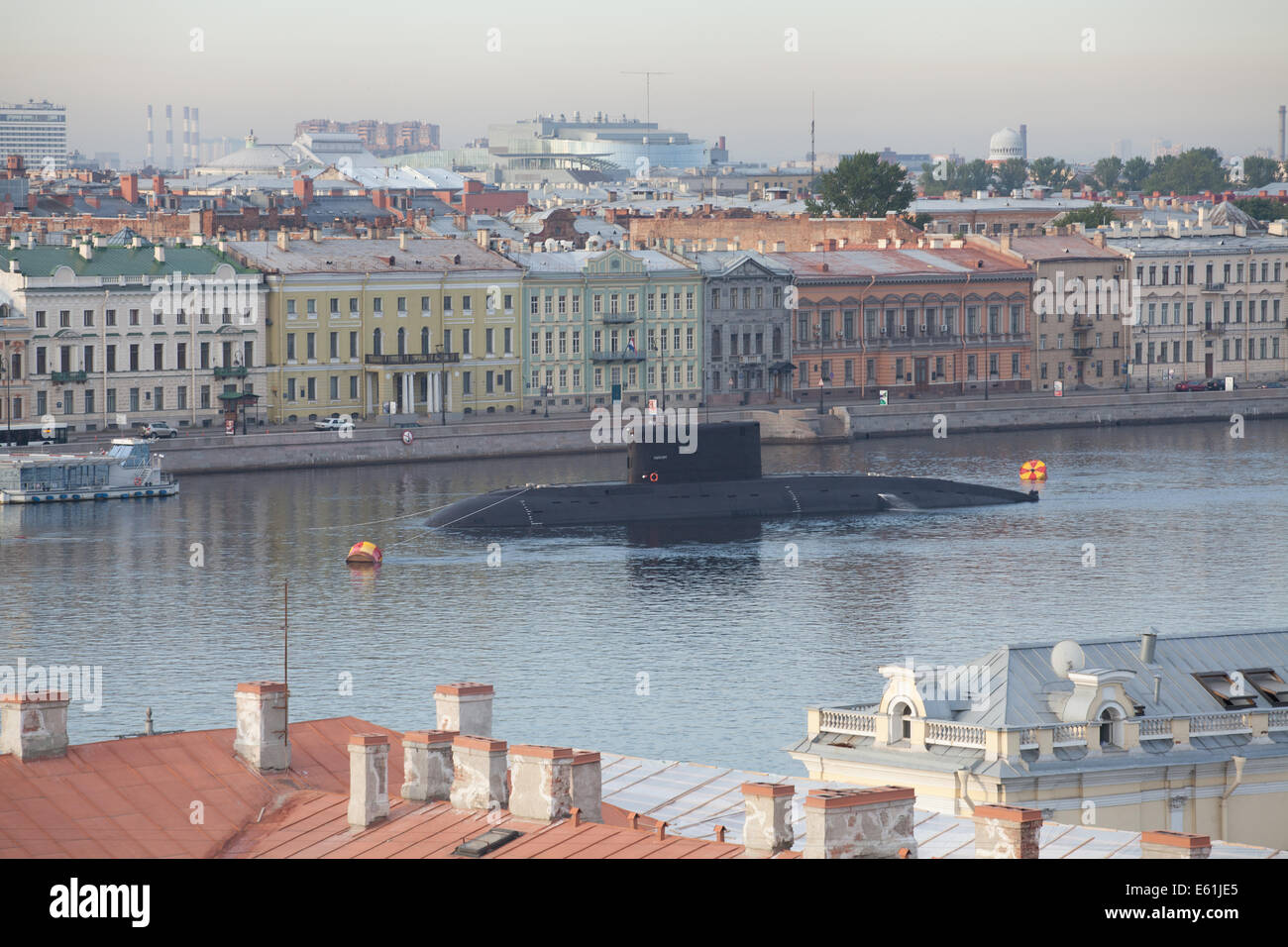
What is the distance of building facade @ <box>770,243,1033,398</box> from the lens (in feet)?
331

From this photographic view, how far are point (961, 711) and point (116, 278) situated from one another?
60.6m

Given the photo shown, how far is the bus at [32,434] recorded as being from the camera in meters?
76.8

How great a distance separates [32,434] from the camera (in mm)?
77562

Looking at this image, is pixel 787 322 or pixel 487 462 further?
pixel 787 322

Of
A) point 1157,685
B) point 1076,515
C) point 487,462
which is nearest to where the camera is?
point 1157,685

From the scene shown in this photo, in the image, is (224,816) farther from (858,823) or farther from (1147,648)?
(1147,648)

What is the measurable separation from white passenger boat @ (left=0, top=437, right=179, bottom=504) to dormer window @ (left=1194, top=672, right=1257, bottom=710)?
4884 centimetres

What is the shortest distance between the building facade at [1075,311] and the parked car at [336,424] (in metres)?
36.0

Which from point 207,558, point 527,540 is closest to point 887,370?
point 527,540

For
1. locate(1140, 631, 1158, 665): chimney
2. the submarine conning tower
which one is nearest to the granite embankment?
the submarine conning tower

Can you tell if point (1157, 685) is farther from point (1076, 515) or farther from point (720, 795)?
point (1076, 515)

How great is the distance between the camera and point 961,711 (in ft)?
88.0

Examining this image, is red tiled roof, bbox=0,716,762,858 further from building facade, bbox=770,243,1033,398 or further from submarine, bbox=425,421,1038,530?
building facade, bbox=770,243,1033,398
